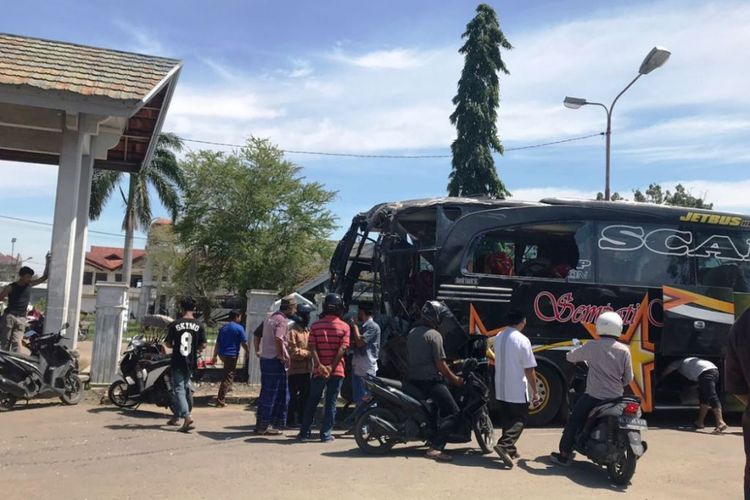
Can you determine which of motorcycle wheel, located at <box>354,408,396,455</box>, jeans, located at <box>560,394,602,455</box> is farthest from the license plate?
motorcycle wheel, located at <box>354,408,396,455</box>

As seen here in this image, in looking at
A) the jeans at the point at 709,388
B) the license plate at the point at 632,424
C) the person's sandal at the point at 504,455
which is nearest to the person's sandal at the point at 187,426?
the person's sandal at the point at 504,455

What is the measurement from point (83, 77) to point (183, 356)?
4589mm

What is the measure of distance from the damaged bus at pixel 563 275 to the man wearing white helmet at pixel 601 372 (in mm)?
2178

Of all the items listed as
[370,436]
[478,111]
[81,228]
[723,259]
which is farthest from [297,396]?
[478,111]

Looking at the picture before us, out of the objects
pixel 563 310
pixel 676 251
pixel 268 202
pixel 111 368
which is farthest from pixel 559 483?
pixel 268 202

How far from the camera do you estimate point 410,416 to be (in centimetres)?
737

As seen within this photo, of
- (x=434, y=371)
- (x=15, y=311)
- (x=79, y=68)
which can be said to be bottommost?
(x=434, y=371)

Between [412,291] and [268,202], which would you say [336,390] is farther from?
[268,202]

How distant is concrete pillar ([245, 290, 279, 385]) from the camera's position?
453 inches

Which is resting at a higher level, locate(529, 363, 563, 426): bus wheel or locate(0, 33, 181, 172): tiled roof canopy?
locate(0, 33, 181, 172): tiled roof canopy

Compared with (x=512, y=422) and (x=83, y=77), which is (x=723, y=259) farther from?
(x=83, y=77)

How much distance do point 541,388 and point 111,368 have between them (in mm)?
6587

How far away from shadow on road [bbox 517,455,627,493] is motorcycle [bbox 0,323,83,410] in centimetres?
636

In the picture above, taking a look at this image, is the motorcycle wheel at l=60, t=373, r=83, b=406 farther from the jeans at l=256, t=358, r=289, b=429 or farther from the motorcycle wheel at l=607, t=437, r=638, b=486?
the motorcycle wheel at l=607, t=437, r=638, b=486
